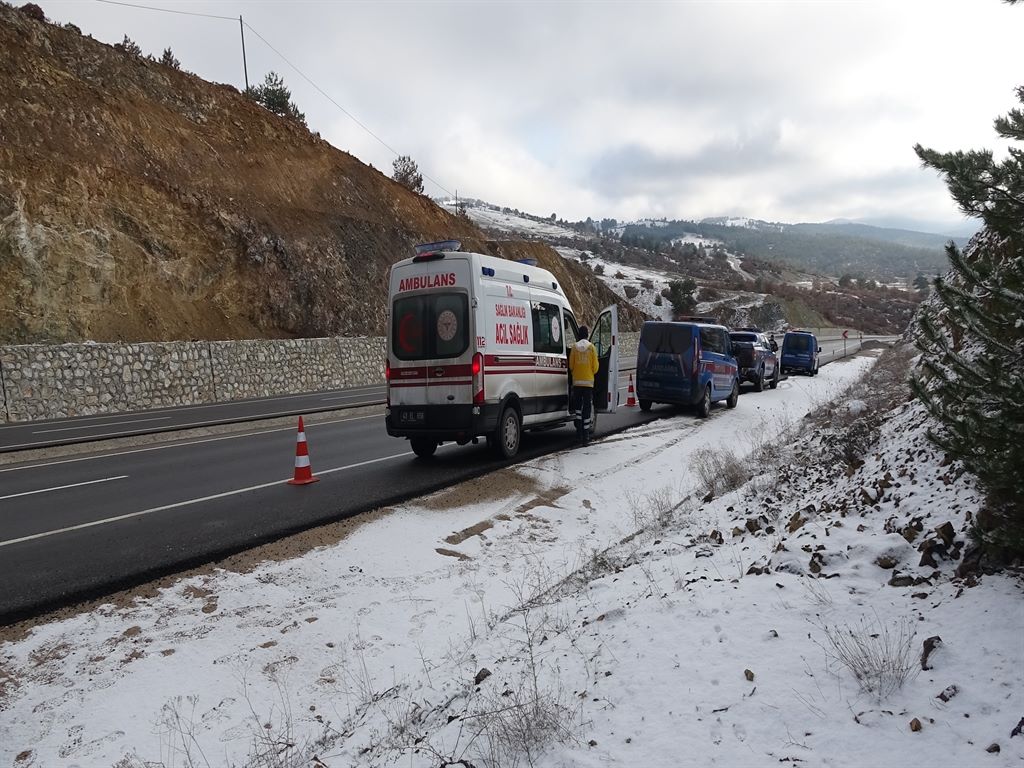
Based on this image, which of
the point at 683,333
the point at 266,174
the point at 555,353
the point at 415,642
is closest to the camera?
the point at 415,642

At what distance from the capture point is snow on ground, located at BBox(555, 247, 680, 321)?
69.6 meters

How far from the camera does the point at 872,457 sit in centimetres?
666

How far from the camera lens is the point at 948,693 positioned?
2.69 m

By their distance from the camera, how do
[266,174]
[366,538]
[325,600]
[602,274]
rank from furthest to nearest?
1. [602,274]
2. [266,174]
3. [366,538]
4. [325,600]

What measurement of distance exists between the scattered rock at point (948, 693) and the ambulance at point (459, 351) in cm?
695

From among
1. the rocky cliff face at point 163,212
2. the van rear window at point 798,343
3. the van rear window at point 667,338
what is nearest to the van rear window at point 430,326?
the van rear window at point 667,338

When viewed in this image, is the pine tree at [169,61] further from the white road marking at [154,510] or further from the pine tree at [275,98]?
the white road marking at [154,510]

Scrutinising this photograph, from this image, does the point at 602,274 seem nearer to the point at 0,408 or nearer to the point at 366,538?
the point at 0,408

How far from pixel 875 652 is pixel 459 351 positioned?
694cm

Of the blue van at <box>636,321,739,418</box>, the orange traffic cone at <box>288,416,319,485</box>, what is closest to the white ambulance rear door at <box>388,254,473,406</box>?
the orange traffic cone at <box>288,416,319,485</box>

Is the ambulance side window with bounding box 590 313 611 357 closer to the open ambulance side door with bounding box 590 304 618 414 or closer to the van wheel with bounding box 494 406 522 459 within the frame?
the open ambulance side door with bounding box 590 304 618 414

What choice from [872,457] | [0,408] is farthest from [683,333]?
[0,408]

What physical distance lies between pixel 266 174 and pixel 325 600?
106 ft

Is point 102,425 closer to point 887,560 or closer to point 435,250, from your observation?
point 435,250
